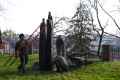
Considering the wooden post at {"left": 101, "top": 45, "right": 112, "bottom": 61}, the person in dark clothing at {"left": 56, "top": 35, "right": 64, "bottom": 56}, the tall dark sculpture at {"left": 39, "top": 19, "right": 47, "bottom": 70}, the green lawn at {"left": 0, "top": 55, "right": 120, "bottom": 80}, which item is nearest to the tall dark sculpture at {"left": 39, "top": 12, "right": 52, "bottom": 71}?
the tall dark sculpture at {"left": 39, "top": 19, "right": 47, "bottom": 70}

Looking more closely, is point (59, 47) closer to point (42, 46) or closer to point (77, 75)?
point (42, 46)

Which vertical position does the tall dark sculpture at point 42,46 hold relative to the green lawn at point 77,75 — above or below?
above

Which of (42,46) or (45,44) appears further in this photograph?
(42,46)

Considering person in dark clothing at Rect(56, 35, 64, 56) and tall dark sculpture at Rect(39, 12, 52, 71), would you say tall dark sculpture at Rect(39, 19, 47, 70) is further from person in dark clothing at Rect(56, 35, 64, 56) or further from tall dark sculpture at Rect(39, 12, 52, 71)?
person in dark clothing at Rect(56, 35, 64, 56)

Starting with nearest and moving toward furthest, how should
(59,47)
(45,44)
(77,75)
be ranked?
(77,75) → (45,44) → (59,47)

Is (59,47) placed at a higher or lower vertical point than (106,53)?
higher

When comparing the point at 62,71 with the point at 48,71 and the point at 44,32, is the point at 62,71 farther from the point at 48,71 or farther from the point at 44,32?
the point at 44,32

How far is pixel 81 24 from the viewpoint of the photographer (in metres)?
32.2

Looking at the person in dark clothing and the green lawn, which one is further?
the person in dark clothing

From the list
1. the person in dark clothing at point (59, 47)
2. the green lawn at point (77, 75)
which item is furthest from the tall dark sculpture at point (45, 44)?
the green lawn at point (77, 75)

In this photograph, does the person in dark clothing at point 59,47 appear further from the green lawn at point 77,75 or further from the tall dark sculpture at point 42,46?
the green lawn at point 77,75

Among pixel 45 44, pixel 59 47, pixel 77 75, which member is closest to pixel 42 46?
pixel 45 44

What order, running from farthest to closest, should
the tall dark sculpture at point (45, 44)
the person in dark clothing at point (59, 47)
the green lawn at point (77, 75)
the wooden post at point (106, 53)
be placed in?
the wooden post at point (106, 53), the person in dark clothing at point (59, 47), the tall dark sculpture at point (45, 44), the green lawn at point (77, 75)

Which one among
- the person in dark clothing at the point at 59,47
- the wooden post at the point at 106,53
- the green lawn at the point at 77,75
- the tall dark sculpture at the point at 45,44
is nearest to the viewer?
the green lawn at the point at 77,75
